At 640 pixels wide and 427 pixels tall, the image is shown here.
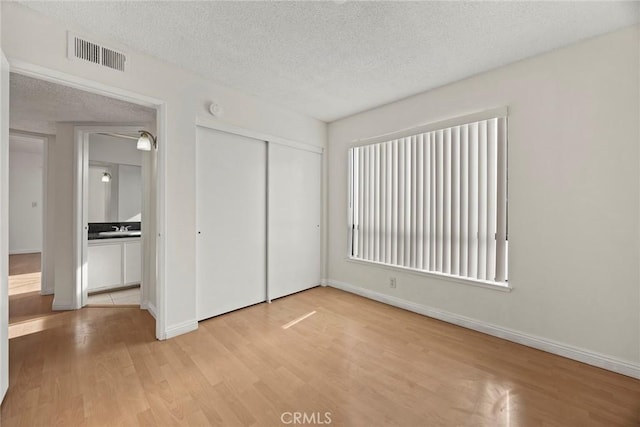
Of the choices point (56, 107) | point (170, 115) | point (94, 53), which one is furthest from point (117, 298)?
point (94, 53)

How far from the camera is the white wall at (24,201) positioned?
6.80 meters

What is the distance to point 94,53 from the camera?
214 cm

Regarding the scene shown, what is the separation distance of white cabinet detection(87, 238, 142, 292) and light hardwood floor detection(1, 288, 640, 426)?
111cm

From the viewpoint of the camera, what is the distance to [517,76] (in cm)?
247

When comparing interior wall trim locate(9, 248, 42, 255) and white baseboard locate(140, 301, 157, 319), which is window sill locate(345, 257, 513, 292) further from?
interior wall trim locate(9, 248, 42, 255)

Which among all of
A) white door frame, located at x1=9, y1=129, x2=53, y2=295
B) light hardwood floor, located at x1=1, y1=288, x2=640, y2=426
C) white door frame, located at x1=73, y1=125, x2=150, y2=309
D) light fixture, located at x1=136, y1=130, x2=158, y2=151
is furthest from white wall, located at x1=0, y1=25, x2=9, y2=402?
white door frame, located at x1=9, y1=129, x2=53, y2=295

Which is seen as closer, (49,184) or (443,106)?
(443,106)

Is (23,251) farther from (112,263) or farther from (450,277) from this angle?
(450,277)

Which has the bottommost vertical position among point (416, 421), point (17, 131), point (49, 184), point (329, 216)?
point (416, 421)

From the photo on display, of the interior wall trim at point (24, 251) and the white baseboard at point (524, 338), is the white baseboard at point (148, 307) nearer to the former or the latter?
the white baseboard at point (524, 338)

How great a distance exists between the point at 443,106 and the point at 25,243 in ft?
32.8

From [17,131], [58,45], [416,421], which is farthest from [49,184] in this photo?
[416,421]

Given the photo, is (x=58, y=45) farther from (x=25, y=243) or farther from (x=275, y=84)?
(x=25, y=243)

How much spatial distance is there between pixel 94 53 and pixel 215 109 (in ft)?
3.33
